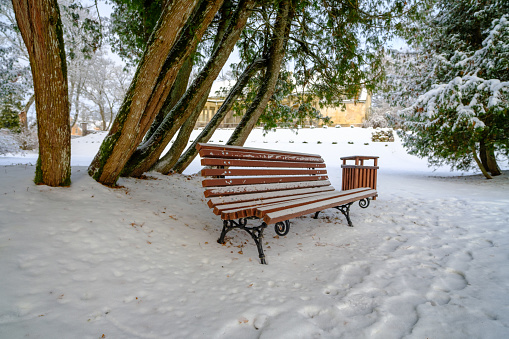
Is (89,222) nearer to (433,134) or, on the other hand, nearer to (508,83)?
(508,83)

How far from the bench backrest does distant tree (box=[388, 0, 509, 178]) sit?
554 cm

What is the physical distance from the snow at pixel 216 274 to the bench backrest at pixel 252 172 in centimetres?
60

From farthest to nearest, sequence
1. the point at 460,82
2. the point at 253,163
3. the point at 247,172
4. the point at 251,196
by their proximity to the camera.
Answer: the point at 460,82 → the point at 253,163 → the point at 247,172 → the point at 251,196

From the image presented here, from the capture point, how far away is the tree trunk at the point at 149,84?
324 centimetres

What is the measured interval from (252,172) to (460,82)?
25.5ft

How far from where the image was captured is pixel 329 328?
1.77 meters

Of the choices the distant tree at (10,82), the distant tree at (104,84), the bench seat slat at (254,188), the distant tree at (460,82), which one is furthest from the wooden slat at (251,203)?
the distant tree at (104,84)

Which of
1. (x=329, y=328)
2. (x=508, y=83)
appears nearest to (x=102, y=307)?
(x=329, y=328)

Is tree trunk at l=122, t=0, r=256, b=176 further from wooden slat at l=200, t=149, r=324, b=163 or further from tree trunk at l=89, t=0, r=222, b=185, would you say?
wooden slat at l=200, t=149, r=324, b=163

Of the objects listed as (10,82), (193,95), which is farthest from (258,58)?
(10,82)

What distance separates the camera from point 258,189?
347cm

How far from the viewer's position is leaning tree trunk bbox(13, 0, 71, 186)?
2.72 meters

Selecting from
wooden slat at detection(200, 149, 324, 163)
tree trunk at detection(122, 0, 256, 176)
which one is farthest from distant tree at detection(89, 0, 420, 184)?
wooden slat at detection(200, 149, 324, 163)

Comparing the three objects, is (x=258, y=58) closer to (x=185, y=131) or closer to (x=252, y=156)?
(x=185, y=131)
